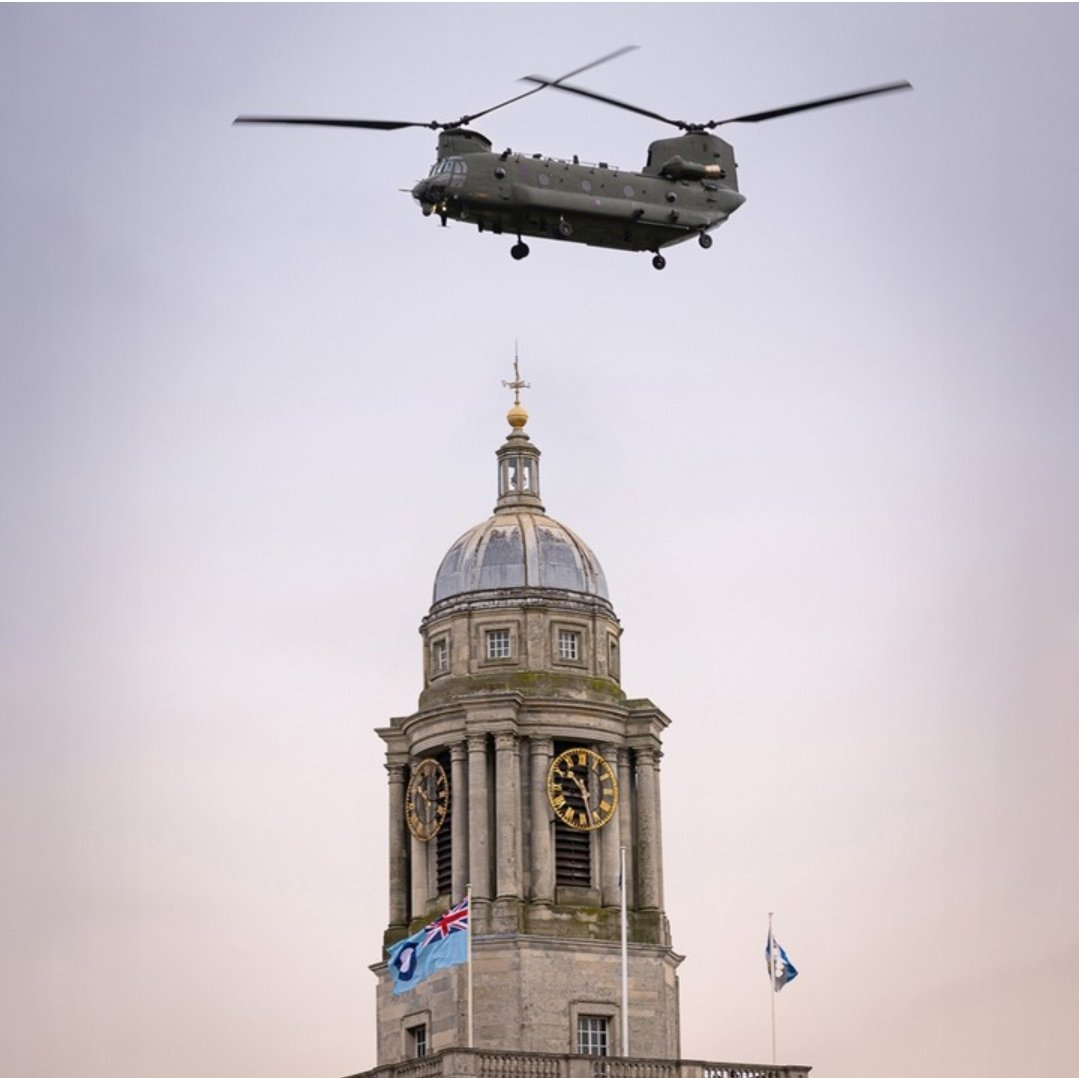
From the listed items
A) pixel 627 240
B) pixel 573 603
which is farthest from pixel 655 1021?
pixel 627 240

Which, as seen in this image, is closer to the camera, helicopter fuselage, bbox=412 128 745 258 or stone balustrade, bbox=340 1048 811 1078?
helicopter fuselage, bbox=412 128 745 258

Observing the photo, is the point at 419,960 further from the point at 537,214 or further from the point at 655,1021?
the point at 537,214

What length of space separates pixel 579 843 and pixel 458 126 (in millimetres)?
33523

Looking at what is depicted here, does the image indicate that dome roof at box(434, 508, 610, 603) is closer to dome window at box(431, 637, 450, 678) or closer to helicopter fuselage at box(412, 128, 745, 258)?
dome window at box(431, 637, 450, 678)

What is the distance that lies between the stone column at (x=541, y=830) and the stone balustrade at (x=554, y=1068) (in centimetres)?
729

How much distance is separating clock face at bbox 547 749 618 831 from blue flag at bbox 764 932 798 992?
8.14 metres

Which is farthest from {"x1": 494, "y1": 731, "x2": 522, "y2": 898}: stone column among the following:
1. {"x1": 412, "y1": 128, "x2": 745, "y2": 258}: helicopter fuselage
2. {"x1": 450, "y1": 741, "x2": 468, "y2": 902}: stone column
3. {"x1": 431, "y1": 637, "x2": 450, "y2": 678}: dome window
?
{"x1": 412, "y1": 128, "x2": 745, "y2": 258}: helicopter fuselage

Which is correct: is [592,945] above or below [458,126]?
below

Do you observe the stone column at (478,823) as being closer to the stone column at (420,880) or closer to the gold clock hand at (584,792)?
the stone column at (420,880)

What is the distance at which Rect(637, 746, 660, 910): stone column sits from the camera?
17300cm

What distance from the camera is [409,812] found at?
174875 millimetres

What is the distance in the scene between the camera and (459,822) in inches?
6767

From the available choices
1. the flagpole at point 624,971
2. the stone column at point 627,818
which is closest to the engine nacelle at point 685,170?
the flagpole at point 624,971

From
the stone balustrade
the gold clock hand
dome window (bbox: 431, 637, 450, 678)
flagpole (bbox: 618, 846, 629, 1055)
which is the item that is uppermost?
dome window (bbox: 431, 637, 450, 678)
